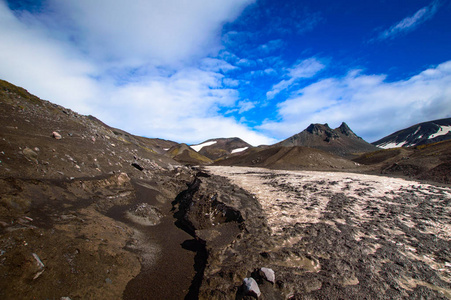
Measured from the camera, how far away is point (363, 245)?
8.72m

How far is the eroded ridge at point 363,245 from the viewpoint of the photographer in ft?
20.3

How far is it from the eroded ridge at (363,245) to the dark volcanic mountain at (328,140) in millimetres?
144634

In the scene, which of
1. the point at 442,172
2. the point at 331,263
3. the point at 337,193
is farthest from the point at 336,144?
the point at 331,263

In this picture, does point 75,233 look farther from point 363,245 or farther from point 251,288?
point 363,245

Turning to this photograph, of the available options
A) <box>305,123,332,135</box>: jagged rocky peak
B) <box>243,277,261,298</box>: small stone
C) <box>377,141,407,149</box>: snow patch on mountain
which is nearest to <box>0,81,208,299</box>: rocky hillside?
<box>243,277,261,298</box>: small stone

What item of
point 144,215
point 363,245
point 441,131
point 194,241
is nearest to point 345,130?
point 441,131

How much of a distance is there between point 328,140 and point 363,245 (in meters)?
174

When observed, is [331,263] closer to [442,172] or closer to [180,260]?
[180,260]

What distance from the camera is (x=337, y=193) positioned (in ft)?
61.6

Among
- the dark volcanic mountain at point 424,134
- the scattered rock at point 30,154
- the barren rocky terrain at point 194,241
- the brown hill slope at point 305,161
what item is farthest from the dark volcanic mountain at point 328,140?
the scattered rock at point 30,154

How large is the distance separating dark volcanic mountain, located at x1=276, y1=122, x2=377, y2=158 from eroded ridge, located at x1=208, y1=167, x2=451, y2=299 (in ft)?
475

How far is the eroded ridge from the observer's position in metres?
6.19

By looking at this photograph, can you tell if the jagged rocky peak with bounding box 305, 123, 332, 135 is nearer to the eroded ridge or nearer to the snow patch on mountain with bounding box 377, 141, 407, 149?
the snow patch on mountain with bounding box 377, 141, 407, 149

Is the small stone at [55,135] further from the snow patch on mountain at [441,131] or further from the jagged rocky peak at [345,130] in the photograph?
the snow patch on mountain at [441,131]
